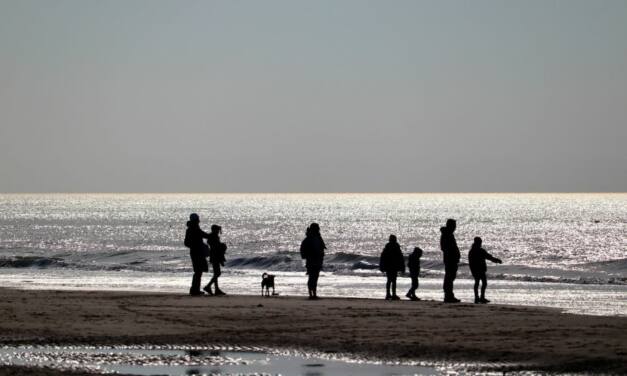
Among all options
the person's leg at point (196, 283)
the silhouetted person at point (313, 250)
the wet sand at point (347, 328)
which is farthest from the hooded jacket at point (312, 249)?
the person's leg at point (196, 283)

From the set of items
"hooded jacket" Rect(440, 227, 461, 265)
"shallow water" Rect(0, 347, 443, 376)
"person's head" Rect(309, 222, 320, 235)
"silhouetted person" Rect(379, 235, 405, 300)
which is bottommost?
"shallow water" Rect(0, 347, 443, 376)

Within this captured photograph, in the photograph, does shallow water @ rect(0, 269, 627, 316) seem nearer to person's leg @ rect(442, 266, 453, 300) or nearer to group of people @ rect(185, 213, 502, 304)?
group of people @ rect(185, 213, 502, 304)

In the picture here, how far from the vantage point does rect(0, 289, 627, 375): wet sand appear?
13.0 metres

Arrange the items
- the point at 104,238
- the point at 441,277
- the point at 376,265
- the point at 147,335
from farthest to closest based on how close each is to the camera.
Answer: the point at 104,238
the point at 376,265
the point at 441,277
the point at 147,335

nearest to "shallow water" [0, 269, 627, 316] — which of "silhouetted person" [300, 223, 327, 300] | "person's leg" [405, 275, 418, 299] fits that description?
"person's leg" [405, 275, 418, 299]

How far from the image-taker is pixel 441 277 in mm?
43719

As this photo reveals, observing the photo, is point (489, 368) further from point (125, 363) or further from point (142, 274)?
point (142, 274)

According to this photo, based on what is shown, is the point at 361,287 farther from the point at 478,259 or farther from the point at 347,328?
the point at 347,328

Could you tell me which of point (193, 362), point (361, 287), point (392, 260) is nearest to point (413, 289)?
point (392, 260)

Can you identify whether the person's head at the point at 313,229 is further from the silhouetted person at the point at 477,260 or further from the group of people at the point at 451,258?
the silhouetted person at the point at 477,260

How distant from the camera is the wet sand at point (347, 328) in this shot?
13.0m

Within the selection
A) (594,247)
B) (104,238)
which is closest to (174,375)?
(594,247)

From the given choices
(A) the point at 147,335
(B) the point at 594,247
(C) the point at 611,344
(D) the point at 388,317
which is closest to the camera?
(C) the point at 611,344

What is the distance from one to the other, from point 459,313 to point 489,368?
635cm
